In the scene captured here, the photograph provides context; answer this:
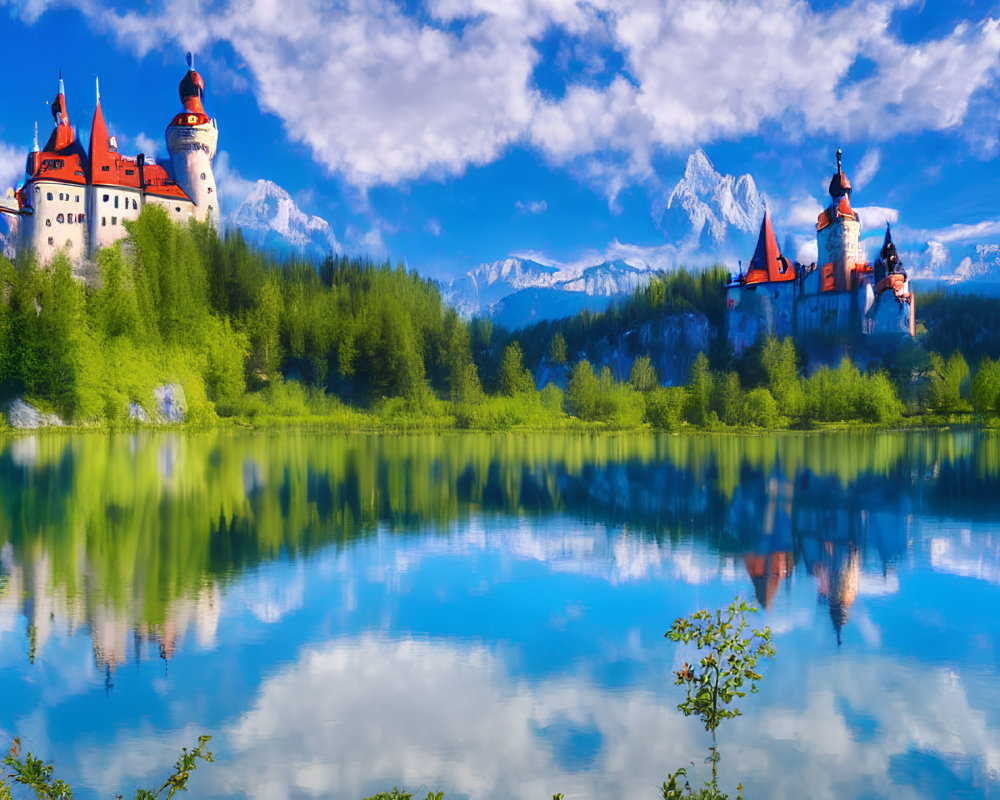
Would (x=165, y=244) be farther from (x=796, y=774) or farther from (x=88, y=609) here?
(x=796, y=774)

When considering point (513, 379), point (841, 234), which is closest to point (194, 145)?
point (513, 379)

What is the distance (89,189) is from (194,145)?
13165mm

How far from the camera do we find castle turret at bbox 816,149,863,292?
103938 millimetres

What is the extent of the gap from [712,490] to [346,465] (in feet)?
59.6

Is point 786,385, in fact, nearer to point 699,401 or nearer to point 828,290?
point 699,401

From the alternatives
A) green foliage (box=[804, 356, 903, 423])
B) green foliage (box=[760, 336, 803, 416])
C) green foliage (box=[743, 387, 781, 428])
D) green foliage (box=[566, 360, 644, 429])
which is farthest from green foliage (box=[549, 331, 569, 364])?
green foliage (box=[743, 387, 781, 428])

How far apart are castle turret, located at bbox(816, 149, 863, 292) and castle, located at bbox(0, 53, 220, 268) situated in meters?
81.4

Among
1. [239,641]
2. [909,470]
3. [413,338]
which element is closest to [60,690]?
[239,641]

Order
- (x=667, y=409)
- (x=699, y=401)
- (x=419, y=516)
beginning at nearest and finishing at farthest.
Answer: (x=419, y=516) → (x=667, y=409) → (x=699, y=401)

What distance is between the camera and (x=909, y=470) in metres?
35.8

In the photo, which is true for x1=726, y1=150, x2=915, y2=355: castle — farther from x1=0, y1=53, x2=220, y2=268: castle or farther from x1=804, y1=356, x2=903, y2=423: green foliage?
x1=0, y1=53, x2=220, y2=268: castle

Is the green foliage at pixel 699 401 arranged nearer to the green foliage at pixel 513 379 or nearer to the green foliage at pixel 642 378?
the green foliage at pixel 513 379

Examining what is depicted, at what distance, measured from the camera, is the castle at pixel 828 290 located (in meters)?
102

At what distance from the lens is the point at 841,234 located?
104 m
